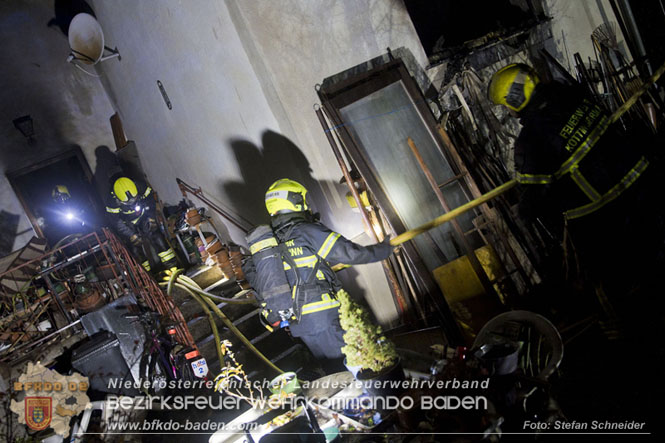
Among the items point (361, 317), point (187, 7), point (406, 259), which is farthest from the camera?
point (187, 7)

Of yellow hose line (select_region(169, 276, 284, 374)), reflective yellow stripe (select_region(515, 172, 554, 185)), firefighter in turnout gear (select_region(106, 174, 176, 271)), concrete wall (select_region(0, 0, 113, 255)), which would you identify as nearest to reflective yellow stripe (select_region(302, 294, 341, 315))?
yellow hose line (select_region(169, 276, 284, 374))

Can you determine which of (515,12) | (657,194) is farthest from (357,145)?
(515,12)

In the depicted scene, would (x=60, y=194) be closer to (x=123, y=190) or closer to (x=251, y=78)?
(x=123, y=190)

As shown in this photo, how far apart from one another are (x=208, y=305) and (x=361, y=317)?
399 centimetres

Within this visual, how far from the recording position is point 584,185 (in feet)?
12.1

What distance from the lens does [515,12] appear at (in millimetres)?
6410

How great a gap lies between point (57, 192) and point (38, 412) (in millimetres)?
7911

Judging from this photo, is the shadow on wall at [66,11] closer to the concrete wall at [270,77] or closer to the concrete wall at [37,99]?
the concrete wall at [37,99]

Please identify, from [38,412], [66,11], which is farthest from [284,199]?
[66,11]

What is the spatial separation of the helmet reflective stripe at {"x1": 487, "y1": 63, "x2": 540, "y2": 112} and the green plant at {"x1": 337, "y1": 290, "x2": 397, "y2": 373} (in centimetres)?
281

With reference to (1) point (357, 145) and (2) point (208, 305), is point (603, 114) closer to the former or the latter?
(1) point (357, 145)

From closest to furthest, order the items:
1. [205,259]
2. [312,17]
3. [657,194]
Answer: [657,194] < [312,17] < [205,259]

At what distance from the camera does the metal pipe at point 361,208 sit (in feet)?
17.5

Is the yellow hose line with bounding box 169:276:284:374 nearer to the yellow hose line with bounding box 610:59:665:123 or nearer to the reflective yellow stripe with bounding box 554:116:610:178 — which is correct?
the reflective yellow stripe with bounding box 554:116:610:178
